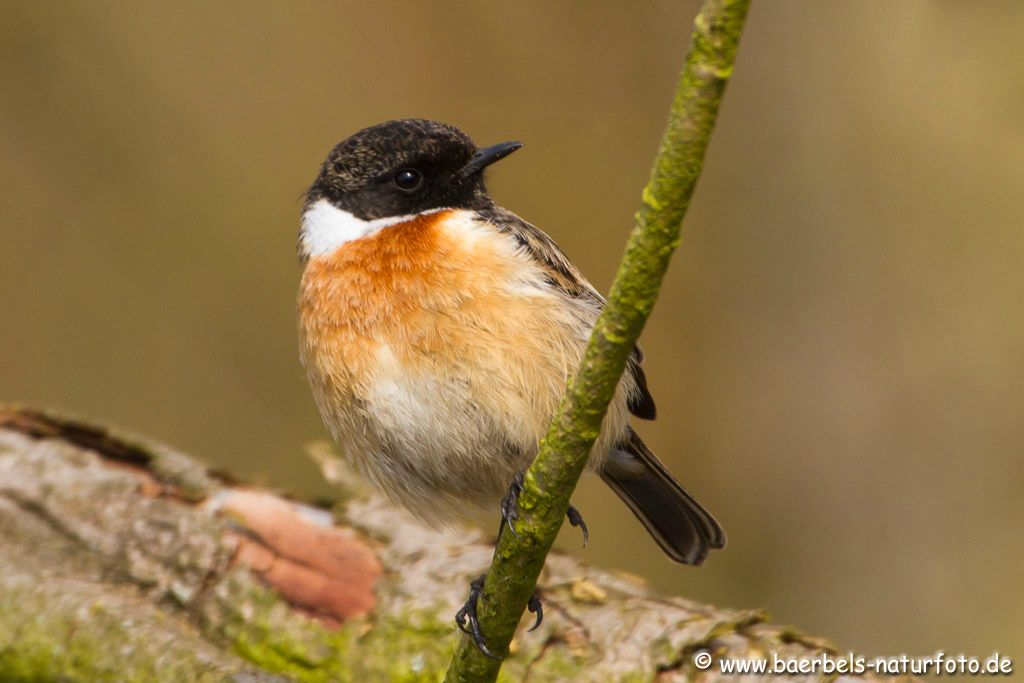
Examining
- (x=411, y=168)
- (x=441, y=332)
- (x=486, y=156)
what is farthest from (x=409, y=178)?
(x=441, y=332)

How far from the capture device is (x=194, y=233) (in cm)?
777

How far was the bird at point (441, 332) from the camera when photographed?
13.0 feet

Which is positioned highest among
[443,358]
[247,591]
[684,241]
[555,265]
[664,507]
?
[684,241]

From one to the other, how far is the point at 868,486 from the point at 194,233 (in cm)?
506

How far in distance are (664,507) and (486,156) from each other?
1.84 m

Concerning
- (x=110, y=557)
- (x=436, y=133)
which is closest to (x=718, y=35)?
(x=436, y=133)

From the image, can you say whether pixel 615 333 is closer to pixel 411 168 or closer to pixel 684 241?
pixel 411 168

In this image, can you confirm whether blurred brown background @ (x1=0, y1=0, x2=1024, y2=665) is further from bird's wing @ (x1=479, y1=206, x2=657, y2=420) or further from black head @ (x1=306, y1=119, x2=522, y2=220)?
black head @ (x1=306, y1=119, x2=522, y2=220)

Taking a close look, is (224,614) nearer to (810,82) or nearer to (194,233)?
(194,233)

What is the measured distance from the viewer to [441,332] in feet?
13.0

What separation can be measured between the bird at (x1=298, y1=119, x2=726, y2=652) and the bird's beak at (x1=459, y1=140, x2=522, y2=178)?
0.5 inches

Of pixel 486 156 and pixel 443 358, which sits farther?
pixel 486 156

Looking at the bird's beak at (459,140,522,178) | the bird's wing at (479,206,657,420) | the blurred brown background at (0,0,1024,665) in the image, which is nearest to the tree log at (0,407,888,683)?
the bird's wing at (479,206,657,420)

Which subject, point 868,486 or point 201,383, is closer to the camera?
point 868,486
